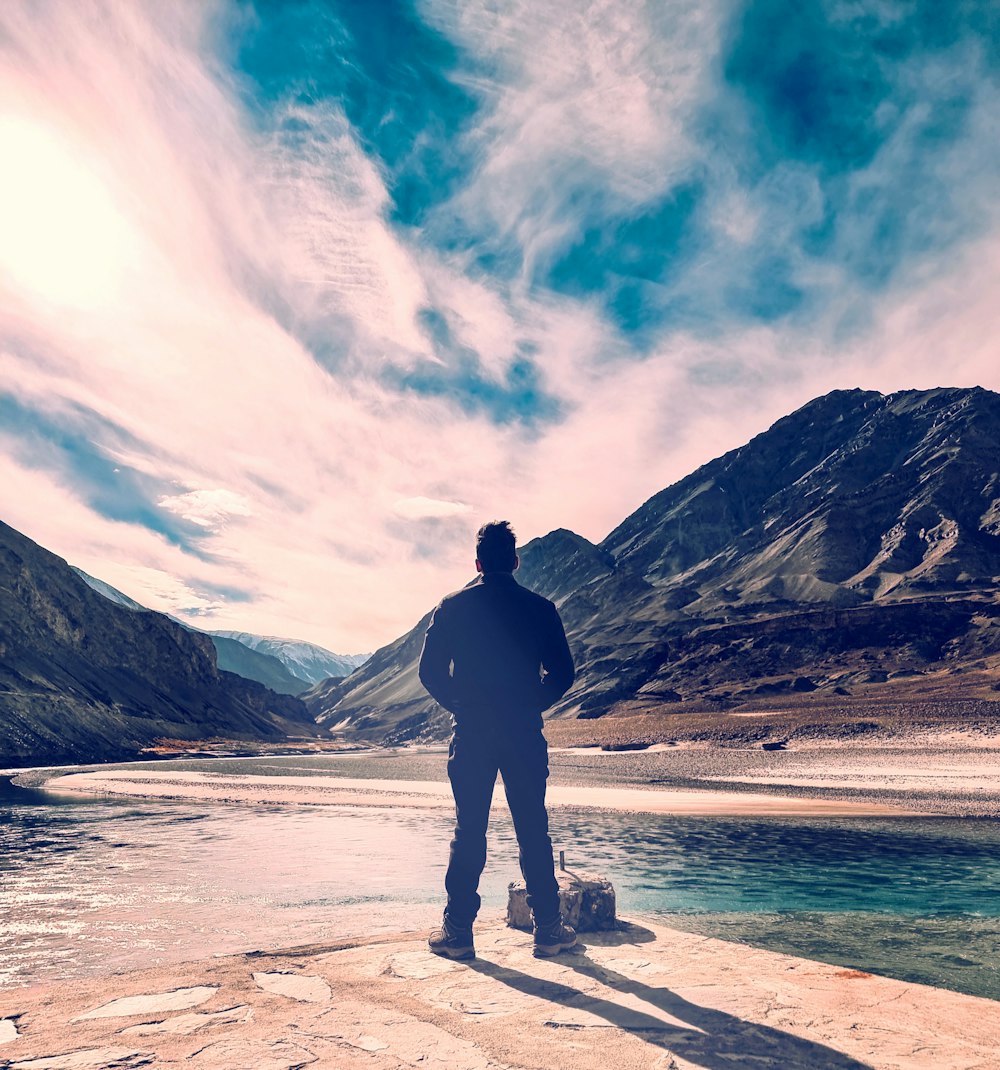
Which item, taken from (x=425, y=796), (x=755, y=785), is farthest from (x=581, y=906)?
(x=755, y=785)

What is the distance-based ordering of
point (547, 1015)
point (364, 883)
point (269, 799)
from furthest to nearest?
point (269, 799)
point (364, 883)
point (547, 1015)

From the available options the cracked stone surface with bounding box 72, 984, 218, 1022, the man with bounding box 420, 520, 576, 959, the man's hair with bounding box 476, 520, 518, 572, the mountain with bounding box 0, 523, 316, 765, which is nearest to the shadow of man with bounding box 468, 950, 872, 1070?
the man with bounding box 420, 520, 576, 959

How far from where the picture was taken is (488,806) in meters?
6.89

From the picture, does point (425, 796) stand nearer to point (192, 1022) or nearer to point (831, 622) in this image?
point (192, 1022)

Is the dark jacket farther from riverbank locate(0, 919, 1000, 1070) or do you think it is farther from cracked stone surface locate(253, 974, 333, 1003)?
cracked stone surface locate(253, 974, 333, 1003)

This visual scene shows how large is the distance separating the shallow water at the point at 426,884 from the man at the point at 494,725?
3071 mm

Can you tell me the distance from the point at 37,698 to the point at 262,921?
8547 cm

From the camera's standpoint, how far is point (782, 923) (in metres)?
10.5

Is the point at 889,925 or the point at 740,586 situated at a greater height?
the point at 740,586

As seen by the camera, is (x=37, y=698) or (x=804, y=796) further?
(x=37, y=698)

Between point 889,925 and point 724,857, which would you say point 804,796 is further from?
→ point 889,925

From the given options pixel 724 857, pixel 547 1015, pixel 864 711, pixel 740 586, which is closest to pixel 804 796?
pixel 724 857

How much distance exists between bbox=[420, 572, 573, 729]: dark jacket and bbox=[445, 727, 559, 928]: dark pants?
0.66 feet

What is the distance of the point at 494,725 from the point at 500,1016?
2406 millimetres
